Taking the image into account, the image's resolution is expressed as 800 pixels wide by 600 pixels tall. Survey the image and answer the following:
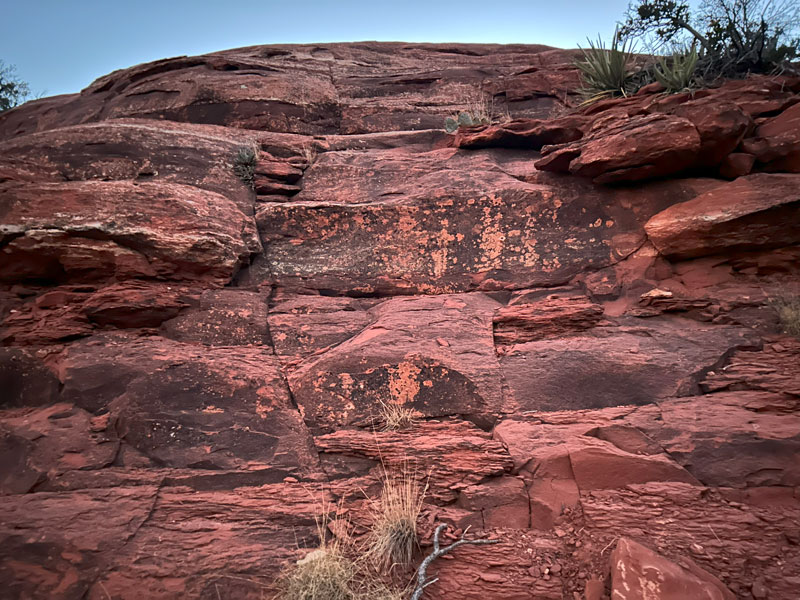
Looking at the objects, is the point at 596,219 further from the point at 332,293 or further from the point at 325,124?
the point at 325,124

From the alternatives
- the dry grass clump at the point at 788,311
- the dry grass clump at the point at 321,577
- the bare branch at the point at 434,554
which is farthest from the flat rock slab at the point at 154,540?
the dry grass clump at the point at 788,311

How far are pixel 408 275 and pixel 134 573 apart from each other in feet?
12.1

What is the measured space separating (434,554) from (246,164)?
537 cm

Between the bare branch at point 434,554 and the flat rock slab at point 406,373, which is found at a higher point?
the flat rock slab at point 406,373

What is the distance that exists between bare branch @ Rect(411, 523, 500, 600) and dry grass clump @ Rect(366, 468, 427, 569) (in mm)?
140

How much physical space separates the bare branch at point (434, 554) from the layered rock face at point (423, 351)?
3.3 inches

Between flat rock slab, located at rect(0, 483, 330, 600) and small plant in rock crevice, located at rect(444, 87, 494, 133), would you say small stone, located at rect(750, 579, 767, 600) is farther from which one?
small plant in rock crevice, located at rect(444, 87, 494, 133)

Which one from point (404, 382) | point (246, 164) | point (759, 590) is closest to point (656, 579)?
point (759, 590)

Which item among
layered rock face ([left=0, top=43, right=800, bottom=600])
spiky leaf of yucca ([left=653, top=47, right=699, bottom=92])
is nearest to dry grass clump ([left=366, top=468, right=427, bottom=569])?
layered rock face ([left=0, top=43, right=800, bottom=600])

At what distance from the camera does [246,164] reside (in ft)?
21.8

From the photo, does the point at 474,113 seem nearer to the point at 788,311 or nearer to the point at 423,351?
the point at 423,351

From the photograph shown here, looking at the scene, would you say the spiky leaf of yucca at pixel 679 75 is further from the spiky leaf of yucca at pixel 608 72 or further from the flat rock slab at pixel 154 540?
the flat rock slab at pixel 154 540

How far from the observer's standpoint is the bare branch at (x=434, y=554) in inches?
125

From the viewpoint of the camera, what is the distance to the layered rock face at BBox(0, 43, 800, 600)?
3.37 meters
